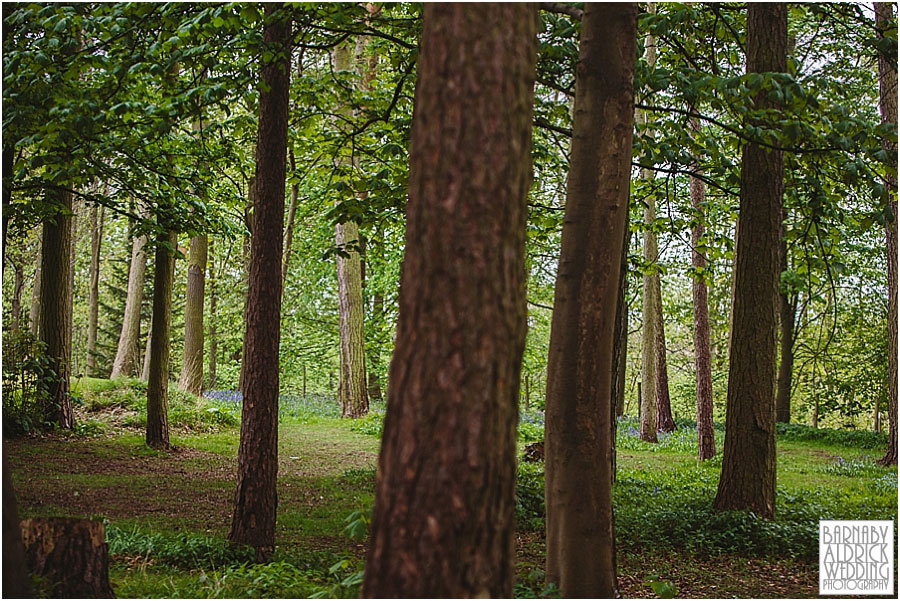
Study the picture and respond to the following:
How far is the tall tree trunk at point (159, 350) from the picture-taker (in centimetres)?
Result: 1180

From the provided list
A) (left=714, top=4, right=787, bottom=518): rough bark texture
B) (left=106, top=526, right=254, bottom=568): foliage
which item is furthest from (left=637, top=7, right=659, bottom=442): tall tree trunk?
(left=106, top=526, right=254, bottom=568): foliage

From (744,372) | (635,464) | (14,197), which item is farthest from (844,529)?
(14,197)

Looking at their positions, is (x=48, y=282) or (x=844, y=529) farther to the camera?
(x=48, y=282)

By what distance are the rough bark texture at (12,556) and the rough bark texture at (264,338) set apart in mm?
3109

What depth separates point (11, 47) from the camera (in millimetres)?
7508

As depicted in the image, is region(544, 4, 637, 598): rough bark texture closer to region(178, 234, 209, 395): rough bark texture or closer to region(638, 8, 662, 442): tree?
region(638, 8, 662, 442): tree

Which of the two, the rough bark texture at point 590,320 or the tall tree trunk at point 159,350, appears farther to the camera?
the tall tree trunk at point 159,350

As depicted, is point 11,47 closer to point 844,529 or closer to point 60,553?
point 60,553

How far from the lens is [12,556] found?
12.0 feet

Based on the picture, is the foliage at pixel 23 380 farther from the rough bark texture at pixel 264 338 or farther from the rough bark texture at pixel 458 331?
the rough bark texture at pixel 458 331

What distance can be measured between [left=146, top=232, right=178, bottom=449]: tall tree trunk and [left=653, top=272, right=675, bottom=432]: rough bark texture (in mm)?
9470

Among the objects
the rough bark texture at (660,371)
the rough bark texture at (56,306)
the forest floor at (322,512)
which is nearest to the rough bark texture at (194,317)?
the forest floor at (322,512)

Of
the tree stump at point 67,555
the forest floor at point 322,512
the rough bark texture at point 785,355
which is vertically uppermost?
the rough bark texture at point 785,355

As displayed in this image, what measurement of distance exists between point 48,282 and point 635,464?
10416mm
